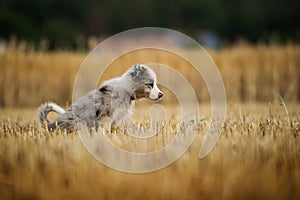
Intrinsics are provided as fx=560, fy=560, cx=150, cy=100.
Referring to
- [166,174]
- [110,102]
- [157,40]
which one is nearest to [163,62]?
[110,102]

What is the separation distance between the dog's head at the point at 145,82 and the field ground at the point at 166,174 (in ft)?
4.33

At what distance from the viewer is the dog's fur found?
6.11 metres

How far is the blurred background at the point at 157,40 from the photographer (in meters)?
13.1

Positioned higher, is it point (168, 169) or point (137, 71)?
point (137, 71)

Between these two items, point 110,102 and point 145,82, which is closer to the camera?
point 110,102

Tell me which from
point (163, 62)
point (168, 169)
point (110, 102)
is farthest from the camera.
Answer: point (163, 62)

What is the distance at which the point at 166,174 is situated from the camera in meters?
4.09

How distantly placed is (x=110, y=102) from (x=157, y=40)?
2337 cm

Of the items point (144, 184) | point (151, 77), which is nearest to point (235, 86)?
point (151, 77)

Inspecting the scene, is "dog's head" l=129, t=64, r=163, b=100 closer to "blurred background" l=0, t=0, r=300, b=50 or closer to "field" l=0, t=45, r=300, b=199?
"field" l=0, t=45, r=300, b=199

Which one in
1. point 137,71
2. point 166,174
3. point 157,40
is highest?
point 157,40

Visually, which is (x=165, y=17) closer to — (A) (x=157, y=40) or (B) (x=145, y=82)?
(A) (x=157, y=40)

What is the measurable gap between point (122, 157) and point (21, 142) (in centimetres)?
116

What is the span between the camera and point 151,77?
254 inches
